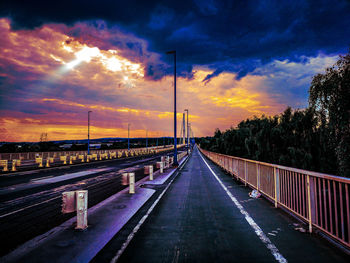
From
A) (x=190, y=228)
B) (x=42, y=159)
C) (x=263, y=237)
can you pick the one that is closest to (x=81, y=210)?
(x=190, y=228)

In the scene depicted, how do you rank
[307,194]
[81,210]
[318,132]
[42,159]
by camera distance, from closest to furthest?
1. [307,194]
2. [81,210]
3. [318,132]
4. [42,159]

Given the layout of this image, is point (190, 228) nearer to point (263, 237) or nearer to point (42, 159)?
point (263, 237)

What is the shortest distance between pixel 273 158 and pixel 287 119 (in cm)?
277

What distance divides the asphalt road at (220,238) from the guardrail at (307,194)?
1.12 ft

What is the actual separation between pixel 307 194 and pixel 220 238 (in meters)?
2.34

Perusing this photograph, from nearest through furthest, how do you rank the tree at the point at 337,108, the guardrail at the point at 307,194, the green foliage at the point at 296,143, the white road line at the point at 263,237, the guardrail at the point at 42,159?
the white road line at the point at 263,237 → the guardrail at the point at 307,194 → the tree at the point at 337,108 → the green foliage at the point at 296,143 → the guardrail at the point at 42,159

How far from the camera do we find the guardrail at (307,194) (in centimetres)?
395

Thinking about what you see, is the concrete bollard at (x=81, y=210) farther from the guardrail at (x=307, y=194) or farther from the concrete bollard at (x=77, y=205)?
the guardrail at (x=307, y=194)

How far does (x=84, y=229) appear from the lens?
16.2 ft

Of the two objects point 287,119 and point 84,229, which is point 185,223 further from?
point 287,119

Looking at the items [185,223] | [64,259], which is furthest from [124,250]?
[185,223]

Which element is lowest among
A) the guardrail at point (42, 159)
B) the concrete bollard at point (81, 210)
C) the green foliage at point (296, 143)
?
the guardrail at point (42, 159)

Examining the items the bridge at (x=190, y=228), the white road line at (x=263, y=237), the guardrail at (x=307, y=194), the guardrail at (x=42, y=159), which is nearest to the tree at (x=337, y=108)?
the guardrail at (x=307, y=194)

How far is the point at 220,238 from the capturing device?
14.9 feet
